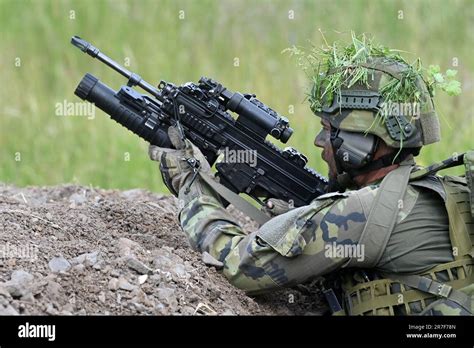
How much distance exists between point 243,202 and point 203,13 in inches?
253

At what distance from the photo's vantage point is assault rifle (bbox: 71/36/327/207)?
6.84 metres

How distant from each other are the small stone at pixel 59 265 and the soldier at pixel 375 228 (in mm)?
982

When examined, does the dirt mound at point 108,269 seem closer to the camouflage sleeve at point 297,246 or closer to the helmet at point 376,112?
the camouflage sleeve at point 297,246

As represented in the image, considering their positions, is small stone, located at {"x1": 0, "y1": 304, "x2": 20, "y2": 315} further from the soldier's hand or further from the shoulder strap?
the soldier's hand

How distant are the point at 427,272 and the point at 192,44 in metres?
7.10

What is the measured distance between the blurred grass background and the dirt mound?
4.24 m

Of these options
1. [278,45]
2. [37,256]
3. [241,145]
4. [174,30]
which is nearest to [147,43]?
[174,30]

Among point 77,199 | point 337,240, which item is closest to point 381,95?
point 337,240

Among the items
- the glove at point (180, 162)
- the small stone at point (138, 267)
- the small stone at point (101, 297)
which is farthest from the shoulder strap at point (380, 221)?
the small stone at point (101, 297)

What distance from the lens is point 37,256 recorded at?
5.97 metres

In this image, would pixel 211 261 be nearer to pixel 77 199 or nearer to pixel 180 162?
pixel 180 162

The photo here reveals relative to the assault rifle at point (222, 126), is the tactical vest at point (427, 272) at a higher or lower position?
lower

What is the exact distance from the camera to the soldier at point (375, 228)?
5.95 meters

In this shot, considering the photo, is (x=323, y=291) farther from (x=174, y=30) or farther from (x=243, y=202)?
(x=174, y=30)
